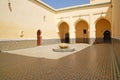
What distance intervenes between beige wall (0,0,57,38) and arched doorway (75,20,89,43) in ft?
Answer: 17.5

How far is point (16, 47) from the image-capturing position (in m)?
12.4

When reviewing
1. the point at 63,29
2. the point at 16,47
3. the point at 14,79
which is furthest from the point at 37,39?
the point at 14,79

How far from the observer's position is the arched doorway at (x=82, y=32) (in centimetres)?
2188

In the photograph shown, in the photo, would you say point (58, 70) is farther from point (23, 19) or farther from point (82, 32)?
point (82, 32)

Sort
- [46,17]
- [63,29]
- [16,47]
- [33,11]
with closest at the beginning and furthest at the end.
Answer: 1. [16,47]
2. [33,11]
3. [46,17]
4. [63,29]

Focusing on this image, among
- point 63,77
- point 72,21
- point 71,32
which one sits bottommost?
point 63,77

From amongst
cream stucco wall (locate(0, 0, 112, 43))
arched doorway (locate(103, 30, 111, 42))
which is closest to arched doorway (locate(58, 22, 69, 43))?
cream stucco wall (locate(0, 0, 112, 43))

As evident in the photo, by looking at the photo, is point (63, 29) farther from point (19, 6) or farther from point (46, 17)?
point (19, 6)

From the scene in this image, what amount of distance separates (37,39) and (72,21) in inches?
244

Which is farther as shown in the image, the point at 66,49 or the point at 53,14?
the point at 53,14

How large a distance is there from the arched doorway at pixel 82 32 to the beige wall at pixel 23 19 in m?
5.33

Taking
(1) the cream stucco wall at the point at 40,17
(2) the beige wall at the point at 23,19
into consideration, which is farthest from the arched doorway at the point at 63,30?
(2) the beige wall at the point at 23,19

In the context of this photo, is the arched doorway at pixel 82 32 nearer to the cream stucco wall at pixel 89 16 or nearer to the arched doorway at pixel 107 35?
the cream stucco wall at pixel 89 16

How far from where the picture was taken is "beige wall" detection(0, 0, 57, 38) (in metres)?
11.2
